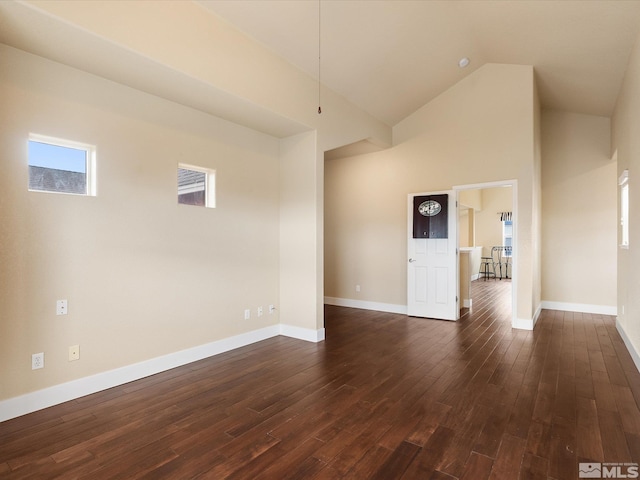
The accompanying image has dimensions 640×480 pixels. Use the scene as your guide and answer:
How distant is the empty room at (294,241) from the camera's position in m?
2.28

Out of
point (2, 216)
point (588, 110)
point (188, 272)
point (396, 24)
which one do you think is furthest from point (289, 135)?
point (588, 110)

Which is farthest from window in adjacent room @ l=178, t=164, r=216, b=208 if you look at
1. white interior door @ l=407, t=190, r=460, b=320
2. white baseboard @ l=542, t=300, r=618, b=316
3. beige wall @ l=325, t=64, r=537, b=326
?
white baseboard @ l=542, t=300, r=618, b=316

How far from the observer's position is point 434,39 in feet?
14.0

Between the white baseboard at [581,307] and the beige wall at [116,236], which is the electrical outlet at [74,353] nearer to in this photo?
the beige wall at [116,236]

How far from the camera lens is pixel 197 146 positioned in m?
3.77

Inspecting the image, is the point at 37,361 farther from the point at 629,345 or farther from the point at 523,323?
the point at 629,345

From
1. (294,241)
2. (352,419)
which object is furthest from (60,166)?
(352,419)

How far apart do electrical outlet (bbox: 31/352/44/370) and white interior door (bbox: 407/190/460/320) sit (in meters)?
4.96

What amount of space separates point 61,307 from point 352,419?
2.48 m

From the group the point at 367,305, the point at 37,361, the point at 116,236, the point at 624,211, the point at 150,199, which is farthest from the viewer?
the point at 367,305

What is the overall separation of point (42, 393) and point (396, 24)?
4891 mm

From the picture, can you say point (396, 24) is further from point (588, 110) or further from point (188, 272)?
point (588, 110)

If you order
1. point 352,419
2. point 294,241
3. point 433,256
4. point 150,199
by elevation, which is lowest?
point 352,419

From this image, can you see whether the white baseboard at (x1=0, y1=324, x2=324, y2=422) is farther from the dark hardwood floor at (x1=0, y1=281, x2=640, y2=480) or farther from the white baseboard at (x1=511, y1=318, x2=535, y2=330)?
the white baseboard at (x1=511, y1=318, x2=535, y2=330)
